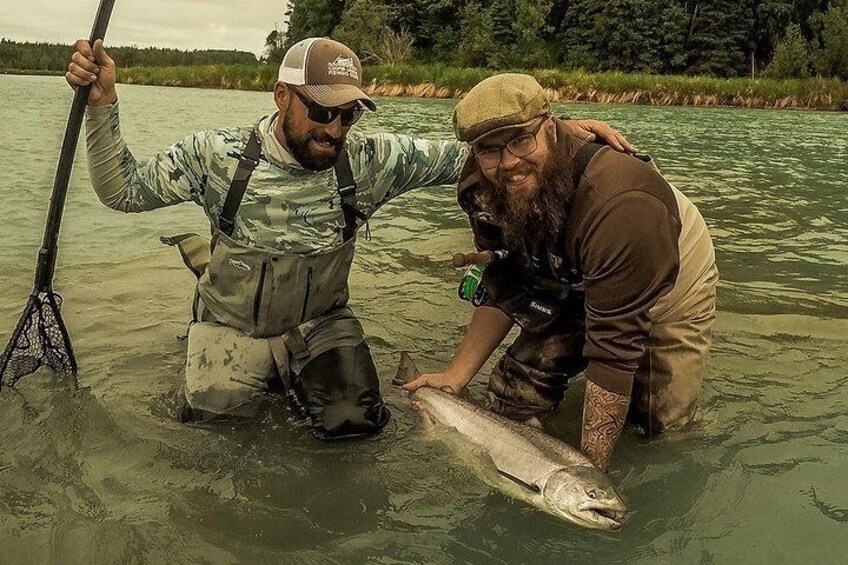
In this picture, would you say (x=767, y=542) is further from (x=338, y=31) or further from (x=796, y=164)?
(x=338, y=31)

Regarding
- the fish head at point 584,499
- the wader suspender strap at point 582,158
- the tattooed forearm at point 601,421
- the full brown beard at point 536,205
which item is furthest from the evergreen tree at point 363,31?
the fish head at point 584,499

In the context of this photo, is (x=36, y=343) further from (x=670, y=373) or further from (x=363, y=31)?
(x=363, y=31)

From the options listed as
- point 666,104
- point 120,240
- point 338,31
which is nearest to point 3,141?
point 120,240

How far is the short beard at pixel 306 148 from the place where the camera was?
4.07 metres

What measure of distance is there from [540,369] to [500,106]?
5.65 feet

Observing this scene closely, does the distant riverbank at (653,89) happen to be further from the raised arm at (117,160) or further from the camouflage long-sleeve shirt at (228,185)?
the raised arm at (117,160)

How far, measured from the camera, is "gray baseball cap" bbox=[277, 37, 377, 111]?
156 inches

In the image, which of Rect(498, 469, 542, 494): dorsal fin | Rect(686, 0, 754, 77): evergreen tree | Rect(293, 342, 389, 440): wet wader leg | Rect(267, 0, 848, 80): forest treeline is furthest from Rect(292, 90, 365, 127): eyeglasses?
Rect(686, 0, 754, 77): evergreen tree

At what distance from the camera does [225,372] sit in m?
4.30

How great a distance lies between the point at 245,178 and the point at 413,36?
64.1 metres

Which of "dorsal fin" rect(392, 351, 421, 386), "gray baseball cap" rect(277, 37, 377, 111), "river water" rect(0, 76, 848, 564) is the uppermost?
Result: "gray baseball cap" rect(277, 37, 377, 111)

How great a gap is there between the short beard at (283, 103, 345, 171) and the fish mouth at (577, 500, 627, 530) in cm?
226

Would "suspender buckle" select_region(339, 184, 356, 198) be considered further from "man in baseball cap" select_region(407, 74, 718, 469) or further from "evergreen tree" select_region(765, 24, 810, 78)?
"evergreen tree" select_region(765, 24, 810, 78)

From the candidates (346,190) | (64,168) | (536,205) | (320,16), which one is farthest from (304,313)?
(320,16)
